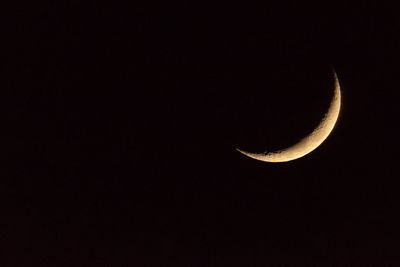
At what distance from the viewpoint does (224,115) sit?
6.46ft

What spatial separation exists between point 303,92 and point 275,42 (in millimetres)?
326

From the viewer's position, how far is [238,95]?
1922mm

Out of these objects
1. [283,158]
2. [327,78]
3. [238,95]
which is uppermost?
[327,78]

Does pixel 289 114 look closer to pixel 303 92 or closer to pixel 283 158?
pixel 303 92

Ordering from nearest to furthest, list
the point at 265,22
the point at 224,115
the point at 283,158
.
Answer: the point at 265,22
the point at 224,115
the point at 283,158

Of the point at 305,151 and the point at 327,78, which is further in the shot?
the point at 305,151

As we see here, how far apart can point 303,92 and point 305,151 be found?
455 mm

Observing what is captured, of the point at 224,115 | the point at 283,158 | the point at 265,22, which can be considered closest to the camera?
the point at 265,22

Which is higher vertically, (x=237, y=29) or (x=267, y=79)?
(x=237, y=29)

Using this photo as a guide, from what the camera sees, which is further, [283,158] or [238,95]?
[283,158]

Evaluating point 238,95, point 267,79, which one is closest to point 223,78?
point 238,95

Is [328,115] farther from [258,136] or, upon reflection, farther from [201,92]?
[201,92]

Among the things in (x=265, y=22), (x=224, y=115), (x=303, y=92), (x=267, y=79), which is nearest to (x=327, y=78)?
(x=303, y=92)

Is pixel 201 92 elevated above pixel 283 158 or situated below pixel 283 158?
above
